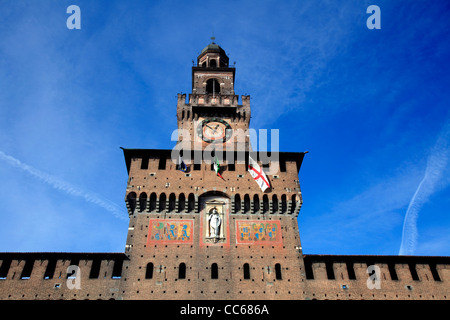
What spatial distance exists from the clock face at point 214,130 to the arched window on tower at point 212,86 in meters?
4.84

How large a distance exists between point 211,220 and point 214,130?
851cm

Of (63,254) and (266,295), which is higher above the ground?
(63,254)

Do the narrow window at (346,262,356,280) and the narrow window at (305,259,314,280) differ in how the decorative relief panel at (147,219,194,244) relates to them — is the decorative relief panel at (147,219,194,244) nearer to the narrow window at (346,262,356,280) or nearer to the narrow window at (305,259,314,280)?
the narrow window at (305,259,314,280)

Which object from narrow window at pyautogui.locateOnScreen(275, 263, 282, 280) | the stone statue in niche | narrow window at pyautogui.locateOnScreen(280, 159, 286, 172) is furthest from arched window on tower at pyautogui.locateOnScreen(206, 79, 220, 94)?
narrow window at pyautogui.locateOnScreen(275, 263, 282, 280)

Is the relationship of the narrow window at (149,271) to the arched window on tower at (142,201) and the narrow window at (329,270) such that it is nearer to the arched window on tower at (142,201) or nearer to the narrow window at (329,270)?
the arched window on tower at (142,201)

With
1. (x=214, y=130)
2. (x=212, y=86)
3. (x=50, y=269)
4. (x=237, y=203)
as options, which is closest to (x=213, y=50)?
(x=212, y=86)

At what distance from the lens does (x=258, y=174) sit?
1069 inches

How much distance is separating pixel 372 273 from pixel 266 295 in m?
7.01

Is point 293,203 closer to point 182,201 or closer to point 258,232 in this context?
point 258,232

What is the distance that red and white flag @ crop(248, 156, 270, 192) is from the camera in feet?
87.9

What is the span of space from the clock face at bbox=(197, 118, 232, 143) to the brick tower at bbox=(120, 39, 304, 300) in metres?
0.08
